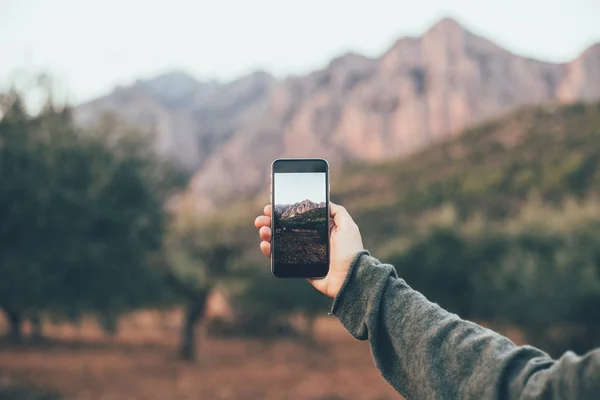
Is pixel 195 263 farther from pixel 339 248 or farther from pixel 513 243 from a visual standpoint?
pixel 339 248

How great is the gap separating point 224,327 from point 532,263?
15.8 metres

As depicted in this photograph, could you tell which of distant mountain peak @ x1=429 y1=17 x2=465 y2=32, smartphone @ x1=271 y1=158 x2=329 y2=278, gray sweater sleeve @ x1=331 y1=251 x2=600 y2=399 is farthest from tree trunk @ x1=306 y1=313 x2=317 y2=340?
distant mountain peak @ x1=429 y1=17 x2=465 y2=32

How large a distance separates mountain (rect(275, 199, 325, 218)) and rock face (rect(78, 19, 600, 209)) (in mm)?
77110

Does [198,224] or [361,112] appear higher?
[361,112]

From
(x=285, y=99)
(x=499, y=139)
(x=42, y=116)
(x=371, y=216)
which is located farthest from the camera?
(x=285, y=99)

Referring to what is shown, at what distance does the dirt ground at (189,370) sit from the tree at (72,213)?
2158 mm

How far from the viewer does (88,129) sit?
16.8 metres

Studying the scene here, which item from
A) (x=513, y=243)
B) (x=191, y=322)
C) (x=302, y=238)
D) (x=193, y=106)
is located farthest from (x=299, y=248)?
(x=193, y=106)

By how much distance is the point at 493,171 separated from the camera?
173 ft

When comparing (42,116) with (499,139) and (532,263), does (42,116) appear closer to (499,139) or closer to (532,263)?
(532,263)

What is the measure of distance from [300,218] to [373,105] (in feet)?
291

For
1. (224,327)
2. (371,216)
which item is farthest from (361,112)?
(224,327)

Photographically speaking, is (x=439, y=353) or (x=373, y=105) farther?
(x=373, y=105)

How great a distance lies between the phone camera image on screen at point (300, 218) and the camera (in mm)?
1813
